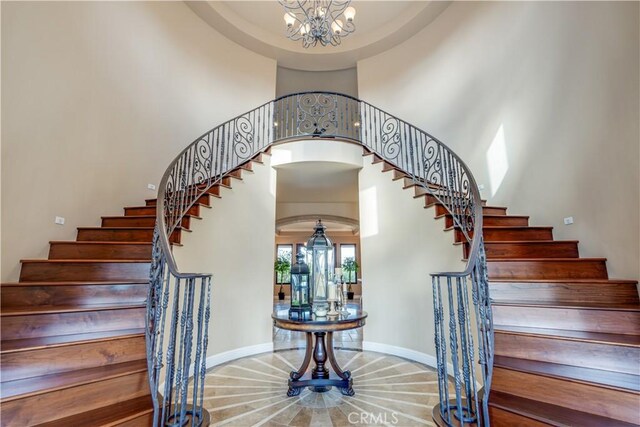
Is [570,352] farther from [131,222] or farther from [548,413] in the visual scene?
[131,222]

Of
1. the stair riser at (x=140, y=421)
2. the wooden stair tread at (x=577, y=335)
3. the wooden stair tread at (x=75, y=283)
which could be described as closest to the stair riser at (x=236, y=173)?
the wooden stair tread at (x=75, y=283)

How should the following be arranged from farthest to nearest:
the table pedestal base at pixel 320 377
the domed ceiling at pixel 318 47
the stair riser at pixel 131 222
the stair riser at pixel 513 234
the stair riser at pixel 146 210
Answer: the domed ceiling at pixel 318 47 < the stair riser at pixel 146 210 < the stair riser at pixel 131 222 < the stair riser at pixel 513 234 < the table pedestal base at pixel 320 377

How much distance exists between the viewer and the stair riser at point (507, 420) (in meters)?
1.76

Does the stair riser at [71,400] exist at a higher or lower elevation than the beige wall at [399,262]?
lower

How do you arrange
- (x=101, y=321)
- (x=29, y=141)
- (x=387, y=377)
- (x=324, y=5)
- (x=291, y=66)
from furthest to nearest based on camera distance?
(x=291, y=66) → (x=324, y=5) → (x=387, y=377) → (x=29, y=141) → (x=101, y=321)

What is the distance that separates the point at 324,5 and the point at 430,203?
15.2ft

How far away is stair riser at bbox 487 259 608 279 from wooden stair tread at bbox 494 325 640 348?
1.91ft

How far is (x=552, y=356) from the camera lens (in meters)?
2.09

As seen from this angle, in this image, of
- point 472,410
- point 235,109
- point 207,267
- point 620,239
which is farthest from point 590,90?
point 235,109

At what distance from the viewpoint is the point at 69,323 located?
2.21m

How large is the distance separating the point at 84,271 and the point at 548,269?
4.16 meters

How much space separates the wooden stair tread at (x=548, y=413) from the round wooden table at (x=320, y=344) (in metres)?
1.24

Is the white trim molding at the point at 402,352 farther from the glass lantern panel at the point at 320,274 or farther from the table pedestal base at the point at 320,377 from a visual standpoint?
the glass lantern panel at the point at 320,274

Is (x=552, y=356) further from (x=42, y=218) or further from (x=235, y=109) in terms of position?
(x=235, y=109)
